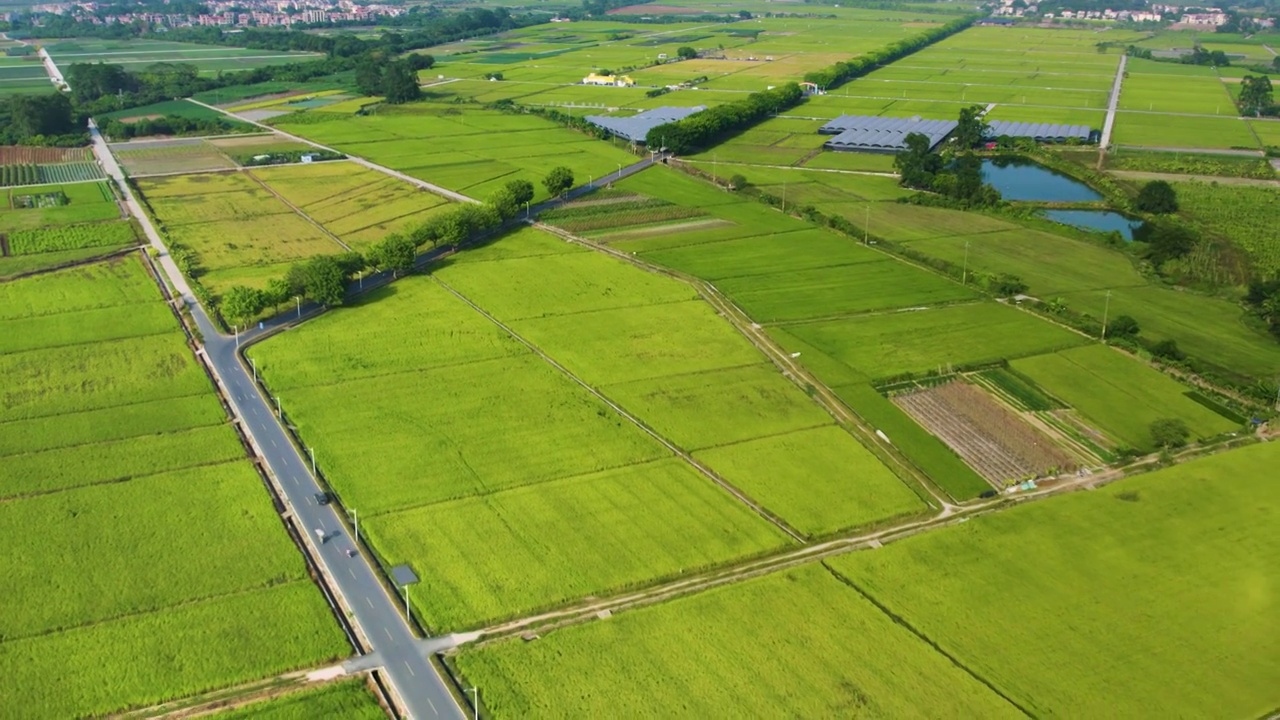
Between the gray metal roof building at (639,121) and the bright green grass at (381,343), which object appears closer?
the bright green grass at (381,343)

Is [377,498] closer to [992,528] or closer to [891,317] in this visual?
[992,528]

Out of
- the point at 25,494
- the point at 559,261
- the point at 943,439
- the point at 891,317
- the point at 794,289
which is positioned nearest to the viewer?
the point at 25,494

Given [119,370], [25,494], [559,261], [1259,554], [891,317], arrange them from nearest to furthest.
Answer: [1259,554] → [25,494] → [119,370] → [891,317] → [559,261]

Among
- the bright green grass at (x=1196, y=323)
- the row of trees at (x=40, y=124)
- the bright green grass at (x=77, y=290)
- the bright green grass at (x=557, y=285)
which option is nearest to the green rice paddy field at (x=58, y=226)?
the bright green grass at (x=77, y=290)

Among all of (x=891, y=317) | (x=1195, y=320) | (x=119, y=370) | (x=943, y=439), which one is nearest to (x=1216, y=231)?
(x=1195, y=320)

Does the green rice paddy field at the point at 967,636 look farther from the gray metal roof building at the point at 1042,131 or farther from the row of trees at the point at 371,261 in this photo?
the gray metal roof building at the point at 1042,131

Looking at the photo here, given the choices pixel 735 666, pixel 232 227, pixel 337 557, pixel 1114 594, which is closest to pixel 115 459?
pixel 337 557

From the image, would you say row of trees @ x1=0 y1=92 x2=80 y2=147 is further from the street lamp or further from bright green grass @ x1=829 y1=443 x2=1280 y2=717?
bright green grass @ x1=829 y1=443 x2=1280 y2=717
